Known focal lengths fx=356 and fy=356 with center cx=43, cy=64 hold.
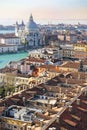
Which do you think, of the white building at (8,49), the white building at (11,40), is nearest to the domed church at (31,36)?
the white building at (11,40)

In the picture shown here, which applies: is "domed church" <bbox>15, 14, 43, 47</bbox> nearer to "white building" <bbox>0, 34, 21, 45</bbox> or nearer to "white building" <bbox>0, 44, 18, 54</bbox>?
"white building" <bbox>0, 34, 21, 45</bbox>

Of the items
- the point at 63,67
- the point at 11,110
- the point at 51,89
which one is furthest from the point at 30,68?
the point at 11,110

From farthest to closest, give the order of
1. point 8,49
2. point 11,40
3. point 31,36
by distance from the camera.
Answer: point 31,36
point 11,40
point 8,49

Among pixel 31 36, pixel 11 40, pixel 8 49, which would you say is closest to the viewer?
pixel 8 49

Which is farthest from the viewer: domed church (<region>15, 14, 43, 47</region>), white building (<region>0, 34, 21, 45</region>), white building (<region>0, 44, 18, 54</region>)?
domed church (<region>15, 14, 43, 47</region>)

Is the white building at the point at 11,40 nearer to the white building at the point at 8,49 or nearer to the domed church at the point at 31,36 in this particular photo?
the domed church at the point at 31,36

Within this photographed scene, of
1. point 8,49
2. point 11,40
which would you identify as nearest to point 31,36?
point 11,40

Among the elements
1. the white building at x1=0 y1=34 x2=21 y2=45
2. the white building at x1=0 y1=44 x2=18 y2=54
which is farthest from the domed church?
the white building at x1=0 y1=44 x2=18 y2=54

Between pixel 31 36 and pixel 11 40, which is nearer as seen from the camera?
pixel 11 40

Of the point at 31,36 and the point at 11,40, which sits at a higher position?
the point at 31,36

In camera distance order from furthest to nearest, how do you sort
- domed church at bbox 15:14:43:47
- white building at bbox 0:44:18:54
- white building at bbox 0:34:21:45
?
1. domed church at bbox 15:14:43:47
2. white building at bbox 0:34:21:45
3. white building at bbox 0:44:18:54

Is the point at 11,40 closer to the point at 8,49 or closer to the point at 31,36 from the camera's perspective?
the point at 31,36

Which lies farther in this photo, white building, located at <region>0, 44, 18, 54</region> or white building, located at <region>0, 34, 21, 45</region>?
white building, located at <region>0, 34, 21, 45</region>
